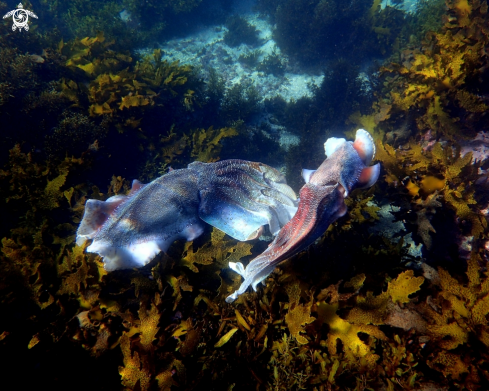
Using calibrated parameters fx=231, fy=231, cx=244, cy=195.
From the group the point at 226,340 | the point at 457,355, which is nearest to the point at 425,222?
the point at 457,355

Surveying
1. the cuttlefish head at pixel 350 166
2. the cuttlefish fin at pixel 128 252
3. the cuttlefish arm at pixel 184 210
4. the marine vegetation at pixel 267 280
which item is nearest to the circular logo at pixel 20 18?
the marine vegetation at pixel 267 280

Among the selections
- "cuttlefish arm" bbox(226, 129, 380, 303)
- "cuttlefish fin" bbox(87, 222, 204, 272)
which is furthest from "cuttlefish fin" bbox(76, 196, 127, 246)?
"cuttlefish arm" bbox(226, 129, 380, 303)

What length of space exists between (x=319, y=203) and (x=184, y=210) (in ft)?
5.95

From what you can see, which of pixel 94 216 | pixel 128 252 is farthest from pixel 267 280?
pixel 94 216

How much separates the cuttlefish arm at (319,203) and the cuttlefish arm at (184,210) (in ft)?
1.83

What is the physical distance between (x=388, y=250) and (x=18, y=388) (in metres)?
4.87

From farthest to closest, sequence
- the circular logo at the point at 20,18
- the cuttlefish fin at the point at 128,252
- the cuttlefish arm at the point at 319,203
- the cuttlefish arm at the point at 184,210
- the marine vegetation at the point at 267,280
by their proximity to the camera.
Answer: the circular logo at the point at 20,18
the cuttlefish arm at the point at 184,210
the cuttlefish fin at the point at 128,252
the marine vegetation at the point at 267,280
the cuttlefish arm at the point at 319,203

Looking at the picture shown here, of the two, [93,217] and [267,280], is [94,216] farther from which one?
[267,280]

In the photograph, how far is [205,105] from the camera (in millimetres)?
8102

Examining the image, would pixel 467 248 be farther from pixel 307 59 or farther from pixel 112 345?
pixel 307 59

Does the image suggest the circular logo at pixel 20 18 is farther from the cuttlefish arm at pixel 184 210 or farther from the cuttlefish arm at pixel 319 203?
the cuttlefish arm at pixel 319 203

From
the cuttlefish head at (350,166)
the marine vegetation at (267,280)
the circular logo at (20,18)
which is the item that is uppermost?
the circular logo at (20,18)

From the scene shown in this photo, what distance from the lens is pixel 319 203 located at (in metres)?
2.55

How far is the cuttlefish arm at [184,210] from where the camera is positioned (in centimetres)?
286
